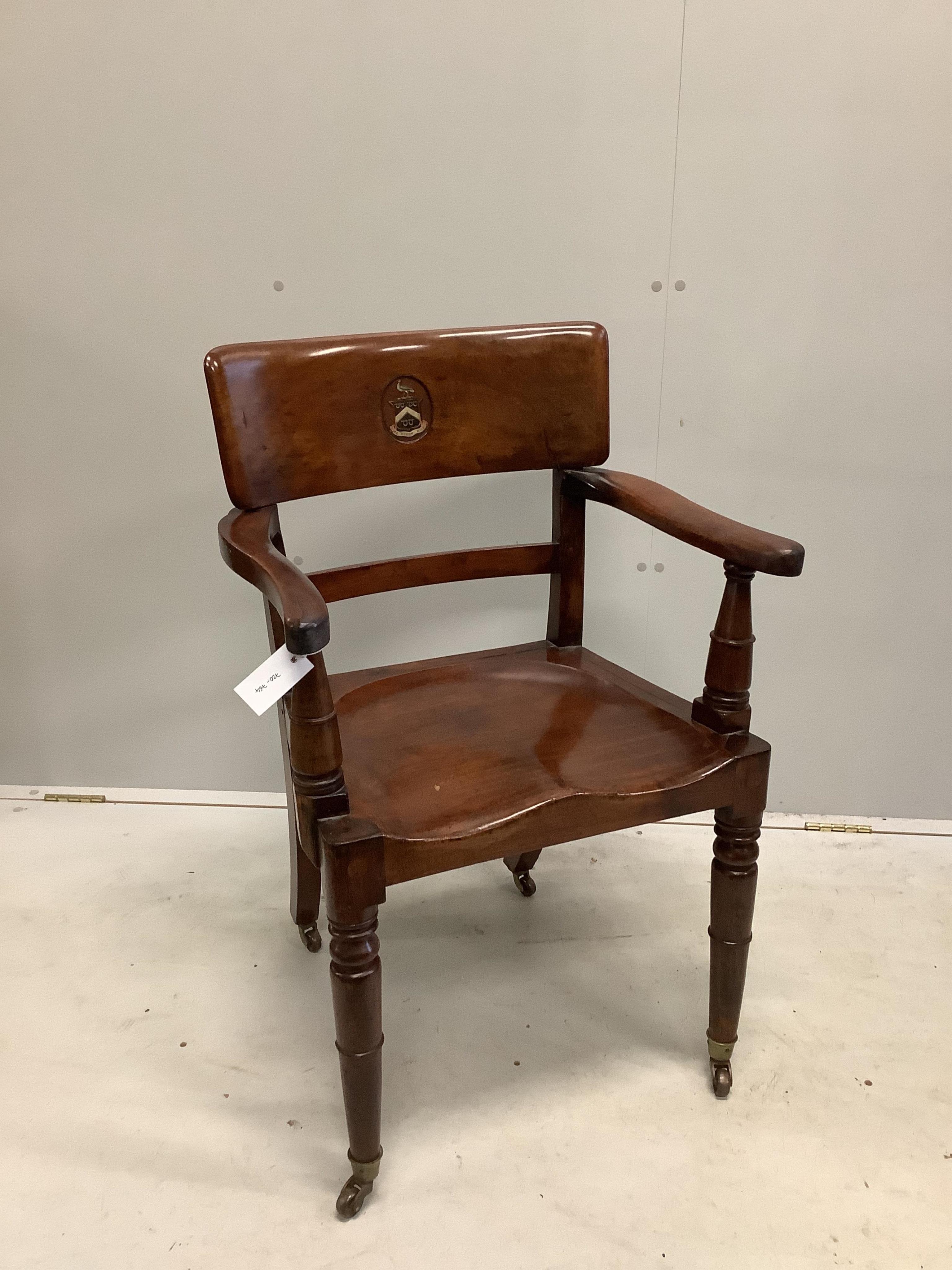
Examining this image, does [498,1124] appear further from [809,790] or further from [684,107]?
[684,107]

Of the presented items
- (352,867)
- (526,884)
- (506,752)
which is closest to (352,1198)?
(352,867)

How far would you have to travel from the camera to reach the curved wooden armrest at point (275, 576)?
900mm

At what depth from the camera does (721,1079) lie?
1278mm

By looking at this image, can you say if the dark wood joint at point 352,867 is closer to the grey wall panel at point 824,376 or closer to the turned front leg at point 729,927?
the turned front leg at point 729,927

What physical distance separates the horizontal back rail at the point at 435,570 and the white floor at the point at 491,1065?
59 centimetres

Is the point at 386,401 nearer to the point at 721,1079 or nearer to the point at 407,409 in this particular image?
the point at 407,409

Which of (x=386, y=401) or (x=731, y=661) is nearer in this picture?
(x=731, y=661)

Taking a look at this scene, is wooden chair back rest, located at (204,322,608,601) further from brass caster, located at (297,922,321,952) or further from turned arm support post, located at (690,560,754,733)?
brass caster, located at (297,922,321,952)

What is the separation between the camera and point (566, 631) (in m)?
1.45

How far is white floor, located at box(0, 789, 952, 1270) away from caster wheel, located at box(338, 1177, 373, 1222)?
13 mm

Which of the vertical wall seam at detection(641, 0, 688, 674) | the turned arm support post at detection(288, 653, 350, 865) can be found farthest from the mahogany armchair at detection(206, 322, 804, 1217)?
the vertical wall seam at detection(641, 0, 688, 674)

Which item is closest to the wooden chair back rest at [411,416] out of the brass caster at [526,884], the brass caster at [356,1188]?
Result: the brass caster at [526,884]

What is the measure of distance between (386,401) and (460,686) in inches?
15.4

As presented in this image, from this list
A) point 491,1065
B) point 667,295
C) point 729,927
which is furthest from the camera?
point 667,295
